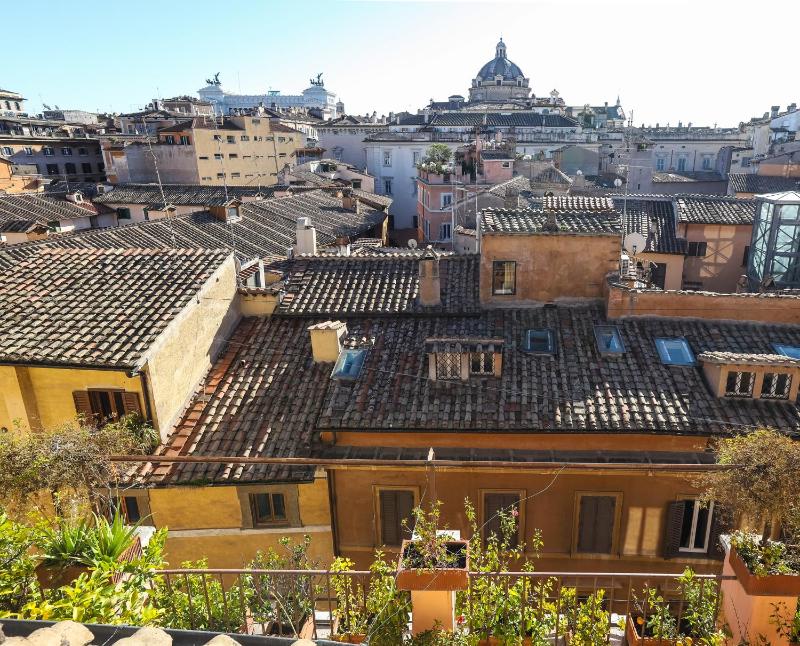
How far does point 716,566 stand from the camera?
10219mm

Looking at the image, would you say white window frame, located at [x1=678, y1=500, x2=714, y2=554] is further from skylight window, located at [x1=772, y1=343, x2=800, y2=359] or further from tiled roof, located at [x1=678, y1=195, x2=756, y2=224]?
tiled roof, located at [x1=678, y1=195, x2=756, y2=224]

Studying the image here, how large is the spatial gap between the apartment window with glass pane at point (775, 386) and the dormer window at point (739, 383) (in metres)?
0.24

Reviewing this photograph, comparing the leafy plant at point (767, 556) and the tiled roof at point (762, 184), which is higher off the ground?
the tiled roof at point (762, 184)

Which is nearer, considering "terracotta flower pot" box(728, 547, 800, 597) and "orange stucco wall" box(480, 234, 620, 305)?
"terracotta flower pot" box(728, 547, 800, 597)

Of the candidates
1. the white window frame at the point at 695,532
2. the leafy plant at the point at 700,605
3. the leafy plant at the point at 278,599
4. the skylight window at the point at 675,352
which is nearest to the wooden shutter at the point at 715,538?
the white window frame at the point at 695,532

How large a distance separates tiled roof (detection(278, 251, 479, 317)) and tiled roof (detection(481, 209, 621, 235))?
5.28 ft

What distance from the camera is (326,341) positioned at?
12602 millimetres

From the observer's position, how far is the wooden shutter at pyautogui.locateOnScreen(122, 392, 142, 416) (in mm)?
10539

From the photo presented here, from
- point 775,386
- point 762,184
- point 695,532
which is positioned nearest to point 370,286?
point 695,532

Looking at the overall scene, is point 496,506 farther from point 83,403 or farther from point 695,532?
point 83,403

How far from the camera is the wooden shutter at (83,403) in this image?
10.5m

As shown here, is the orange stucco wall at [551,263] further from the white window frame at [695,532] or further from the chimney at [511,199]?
the chimney at [511,199]

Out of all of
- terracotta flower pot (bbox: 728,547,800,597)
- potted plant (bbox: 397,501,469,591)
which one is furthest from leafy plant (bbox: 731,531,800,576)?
potted plant (bbox: 397,501,469,591)

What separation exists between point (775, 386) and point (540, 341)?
14.7ft
